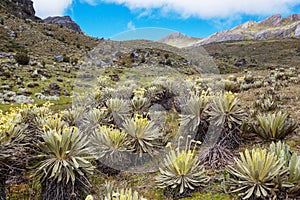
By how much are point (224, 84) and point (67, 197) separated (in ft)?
30.7

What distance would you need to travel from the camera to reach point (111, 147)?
455cm

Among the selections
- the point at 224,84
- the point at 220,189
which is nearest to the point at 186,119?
the point at 220,189

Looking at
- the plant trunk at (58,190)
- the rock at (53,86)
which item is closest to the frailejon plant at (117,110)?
the plant trunk at (58,190)

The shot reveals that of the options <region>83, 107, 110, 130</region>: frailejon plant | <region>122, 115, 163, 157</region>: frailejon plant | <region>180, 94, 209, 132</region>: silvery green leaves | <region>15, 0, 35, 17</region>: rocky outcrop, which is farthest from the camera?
<region>15, 0, 35, 17</region>: rocky outcrop

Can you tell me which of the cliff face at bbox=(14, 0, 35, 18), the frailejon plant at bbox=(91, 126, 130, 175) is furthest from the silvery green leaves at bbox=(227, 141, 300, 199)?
the cliff face at bbox=(14, 0, 35, 18)

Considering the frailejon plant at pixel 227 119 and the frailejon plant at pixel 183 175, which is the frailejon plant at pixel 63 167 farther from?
the frailejon plant at pixel 227 119

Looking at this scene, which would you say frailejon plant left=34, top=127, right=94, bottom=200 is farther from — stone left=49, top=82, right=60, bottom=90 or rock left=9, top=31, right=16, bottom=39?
rock left=9, top=31, right=16, bottom=39

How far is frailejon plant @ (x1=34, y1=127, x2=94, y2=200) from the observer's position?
11.8 ft

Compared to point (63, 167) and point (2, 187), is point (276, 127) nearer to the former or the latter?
point (63, 167)

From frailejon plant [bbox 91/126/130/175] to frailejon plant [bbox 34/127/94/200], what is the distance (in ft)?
1.92

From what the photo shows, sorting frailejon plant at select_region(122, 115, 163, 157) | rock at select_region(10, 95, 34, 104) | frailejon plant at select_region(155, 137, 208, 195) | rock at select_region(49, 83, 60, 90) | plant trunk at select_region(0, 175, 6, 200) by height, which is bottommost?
plant trunk at select_region(0, 175, 6, 200)

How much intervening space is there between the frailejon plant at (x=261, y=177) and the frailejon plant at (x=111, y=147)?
7.21ft

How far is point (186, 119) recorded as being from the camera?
5332 mm

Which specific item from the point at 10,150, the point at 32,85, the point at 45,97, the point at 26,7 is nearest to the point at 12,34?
the point at 32,85
